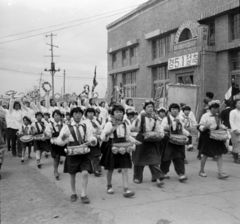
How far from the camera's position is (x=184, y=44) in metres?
16.7

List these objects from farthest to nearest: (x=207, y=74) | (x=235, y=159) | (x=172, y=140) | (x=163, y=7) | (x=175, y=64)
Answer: (x=163, y=7)
(x=175, y=64)
(x=207, y=74)
(x=235, y=159)
(x=172, y=140)

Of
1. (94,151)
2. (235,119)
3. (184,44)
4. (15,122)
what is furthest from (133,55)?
(94,151)

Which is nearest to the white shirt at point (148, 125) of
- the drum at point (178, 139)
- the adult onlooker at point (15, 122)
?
the drum at point (178, 139)

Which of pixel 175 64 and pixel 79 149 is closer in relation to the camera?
pixel 79 149

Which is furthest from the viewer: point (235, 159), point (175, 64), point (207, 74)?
point (175, 64)

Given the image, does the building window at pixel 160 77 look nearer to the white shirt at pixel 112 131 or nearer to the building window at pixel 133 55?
the building window at pixel 133 55

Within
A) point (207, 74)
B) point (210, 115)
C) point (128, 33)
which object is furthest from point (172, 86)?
point (128, 33)

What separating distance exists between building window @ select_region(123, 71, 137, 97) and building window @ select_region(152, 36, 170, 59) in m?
3.47

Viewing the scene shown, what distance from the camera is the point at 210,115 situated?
7.15 metres

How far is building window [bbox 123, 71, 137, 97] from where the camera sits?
976 inches

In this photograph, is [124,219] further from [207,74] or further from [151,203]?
[207,74]

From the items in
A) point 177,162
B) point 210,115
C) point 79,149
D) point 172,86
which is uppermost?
point 172,86

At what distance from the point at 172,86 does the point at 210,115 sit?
6.86 meters

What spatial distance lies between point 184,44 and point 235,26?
270cm
